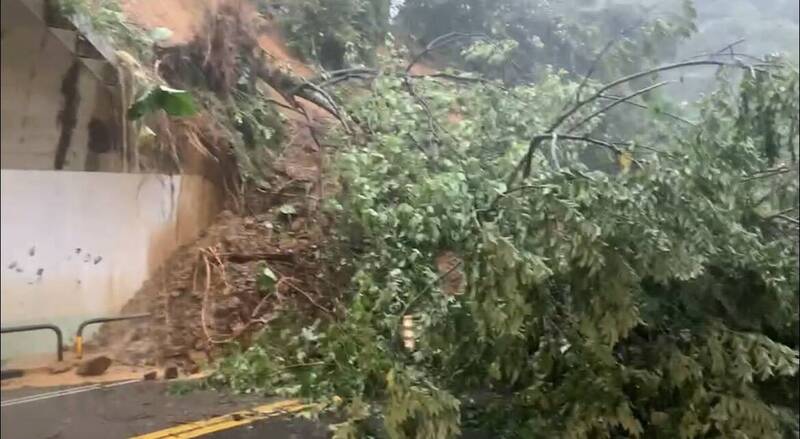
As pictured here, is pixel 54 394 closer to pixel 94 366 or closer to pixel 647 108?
pixel 94 366

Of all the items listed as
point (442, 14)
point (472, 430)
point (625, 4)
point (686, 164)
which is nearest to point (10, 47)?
point (442, 14)

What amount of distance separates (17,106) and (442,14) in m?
1.54

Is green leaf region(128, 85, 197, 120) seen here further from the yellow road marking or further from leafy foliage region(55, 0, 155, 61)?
the yellow road marking

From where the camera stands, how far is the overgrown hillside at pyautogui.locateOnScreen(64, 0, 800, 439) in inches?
94.6

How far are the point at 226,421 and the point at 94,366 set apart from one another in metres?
0.50

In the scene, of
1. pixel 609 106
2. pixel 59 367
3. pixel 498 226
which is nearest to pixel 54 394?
pixel 59 367

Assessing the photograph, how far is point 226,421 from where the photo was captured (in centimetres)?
234

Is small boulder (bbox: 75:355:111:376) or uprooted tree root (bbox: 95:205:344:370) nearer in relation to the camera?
small boulder (bbox: 75:355:111:376)

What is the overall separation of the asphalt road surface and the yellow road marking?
1 cm

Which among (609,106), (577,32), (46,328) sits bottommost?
(46,328)

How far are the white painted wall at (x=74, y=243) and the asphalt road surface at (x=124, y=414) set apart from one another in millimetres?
145

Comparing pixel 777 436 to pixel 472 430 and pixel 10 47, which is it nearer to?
pixel 472 430

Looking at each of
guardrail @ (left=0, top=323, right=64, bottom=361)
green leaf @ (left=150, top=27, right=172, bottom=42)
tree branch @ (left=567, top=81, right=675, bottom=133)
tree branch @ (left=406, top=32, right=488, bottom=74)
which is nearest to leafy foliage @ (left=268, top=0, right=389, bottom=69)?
tree branch @ (left=406, top=32, right=488, bottom=74)

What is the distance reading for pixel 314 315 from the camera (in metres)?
2.55
